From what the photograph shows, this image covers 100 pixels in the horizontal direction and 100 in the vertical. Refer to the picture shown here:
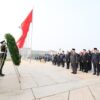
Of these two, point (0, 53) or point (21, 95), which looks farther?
point (0, 53)

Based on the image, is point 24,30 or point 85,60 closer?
point 24,30

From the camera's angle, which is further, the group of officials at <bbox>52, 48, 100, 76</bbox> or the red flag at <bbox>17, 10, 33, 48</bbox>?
the group of officials at <bbox>52, 48, 100, 76</bbox>

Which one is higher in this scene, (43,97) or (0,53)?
(0,53)

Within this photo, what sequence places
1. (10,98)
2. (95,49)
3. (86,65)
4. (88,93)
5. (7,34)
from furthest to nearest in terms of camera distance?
(86,65)
(95,49)
(7,34)
(88,93)
(10,98)

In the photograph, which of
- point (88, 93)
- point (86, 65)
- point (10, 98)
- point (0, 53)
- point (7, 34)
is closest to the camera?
point (10, 98)

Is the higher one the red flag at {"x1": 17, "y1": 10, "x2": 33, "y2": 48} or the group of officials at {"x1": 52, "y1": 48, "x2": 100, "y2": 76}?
the red flag at {"x1": 17, "y1": 10, "x2": 33, "y2": 48}

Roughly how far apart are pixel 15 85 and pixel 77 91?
2547 millimetres

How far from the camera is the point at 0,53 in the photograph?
13.3m

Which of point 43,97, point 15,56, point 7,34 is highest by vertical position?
point 7,34

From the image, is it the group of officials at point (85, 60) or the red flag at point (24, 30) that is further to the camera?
the group of officials at point (85, 60)

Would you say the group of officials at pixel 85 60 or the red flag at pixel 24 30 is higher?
the red flag at pixel 24 30

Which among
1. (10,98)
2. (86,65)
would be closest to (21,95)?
(10,98)

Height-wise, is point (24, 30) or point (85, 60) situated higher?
point (24, 30)

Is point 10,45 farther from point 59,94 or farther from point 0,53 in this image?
point 59,94
